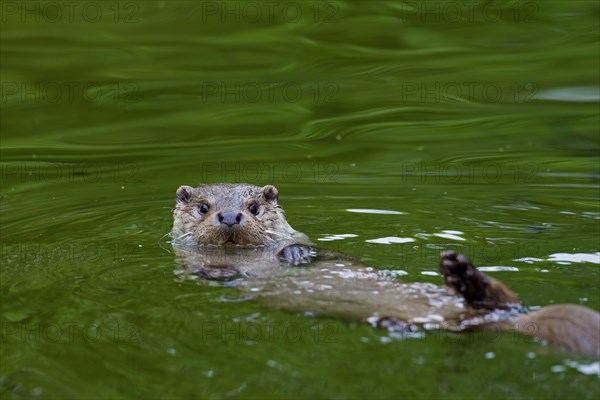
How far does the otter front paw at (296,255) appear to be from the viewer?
7.42 meters

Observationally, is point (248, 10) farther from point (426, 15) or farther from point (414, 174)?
point (414, 174)

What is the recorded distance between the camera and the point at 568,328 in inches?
213

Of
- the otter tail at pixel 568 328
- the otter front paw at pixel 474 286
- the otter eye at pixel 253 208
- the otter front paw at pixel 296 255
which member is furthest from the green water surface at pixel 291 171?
the otter eye at pixel 253 208

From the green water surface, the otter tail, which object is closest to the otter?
the otter tail

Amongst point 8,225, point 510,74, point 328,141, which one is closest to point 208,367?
point 8,225

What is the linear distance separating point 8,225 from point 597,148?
6045 mm

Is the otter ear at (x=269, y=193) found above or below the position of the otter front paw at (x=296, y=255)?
above

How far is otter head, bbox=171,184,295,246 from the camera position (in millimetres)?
8008

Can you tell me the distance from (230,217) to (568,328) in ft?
10.4

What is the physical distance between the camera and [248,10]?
1498cm

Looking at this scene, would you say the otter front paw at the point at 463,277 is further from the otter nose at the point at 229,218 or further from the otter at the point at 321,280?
the otter nose at the point at 229,218

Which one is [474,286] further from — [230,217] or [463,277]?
[230,217]

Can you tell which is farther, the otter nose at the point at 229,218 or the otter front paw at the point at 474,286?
the otter nose at the point at 229,218

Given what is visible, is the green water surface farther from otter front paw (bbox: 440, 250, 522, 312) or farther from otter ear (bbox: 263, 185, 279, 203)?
otter ear (bbox: 263, 185, 279, 203)
